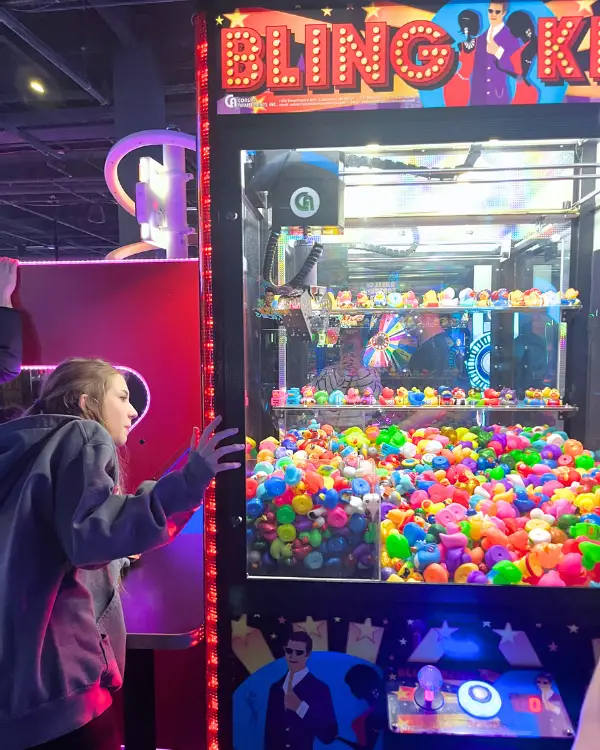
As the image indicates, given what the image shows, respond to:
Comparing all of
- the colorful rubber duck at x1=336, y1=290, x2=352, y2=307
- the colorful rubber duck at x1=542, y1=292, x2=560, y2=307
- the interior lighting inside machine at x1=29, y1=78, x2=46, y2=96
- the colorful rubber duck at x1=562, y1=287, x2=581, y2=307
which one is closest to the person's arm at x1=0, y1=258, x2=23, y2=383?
the colorful rubber duck at x1=336, y1=290, x2=352, y2=307

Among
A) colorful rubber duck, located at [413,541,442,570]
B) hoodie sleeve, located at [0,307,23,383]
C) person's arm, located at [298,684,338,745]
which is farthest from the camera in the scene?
hoodie sleeve, located at [0,307,23,383]

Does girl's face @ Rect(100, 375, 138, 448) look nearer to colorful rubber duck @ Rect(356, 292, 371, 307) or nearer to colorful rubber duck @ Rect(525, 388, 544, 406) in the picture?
colorful rubber duck @ Rect(356, 292, 371, 307)

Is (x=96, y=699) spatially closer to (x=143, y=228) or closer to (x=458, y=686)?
(x=458, y=686)

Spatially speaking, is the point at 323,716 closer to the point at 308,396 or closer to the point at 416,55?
the point at 308,396

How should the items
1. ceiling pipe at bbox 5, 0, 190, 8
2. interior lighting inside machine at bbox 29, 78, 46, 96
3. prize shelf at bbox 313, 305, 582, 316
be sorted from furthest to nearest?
interior lighting inside machine at bbox 29, 78, 46, 96 < ceiling pipe at bbox 5, 0, 190, 8 < prize shelf at bbox 313, 305, 582, 316

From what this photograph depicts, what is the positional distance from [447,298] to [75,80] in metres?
4.83

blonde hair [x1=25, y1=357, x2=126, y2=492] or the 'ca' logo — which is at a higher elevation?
the 'ca' logo

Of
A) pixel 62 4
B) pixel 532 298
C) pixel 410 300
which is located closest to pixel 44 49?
pixel 62 4

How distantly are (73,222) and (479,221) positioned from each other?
11.7 metres

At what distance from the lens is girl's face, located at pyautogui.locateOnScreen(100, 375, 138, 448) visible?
1.52 metres

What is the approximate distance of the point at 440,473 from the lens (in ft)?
8.64

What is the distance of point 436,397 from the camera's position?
129 inches

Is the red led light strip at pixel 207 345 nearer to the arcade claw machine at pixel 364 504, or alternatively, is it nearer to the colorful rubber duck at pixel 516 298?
the arcade claw machine at pixel 364 504

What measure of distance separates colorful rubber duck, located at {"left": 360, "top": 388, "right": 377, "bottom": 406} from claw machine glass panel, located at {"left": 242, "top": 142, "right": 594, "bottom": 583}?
1 centimetres
